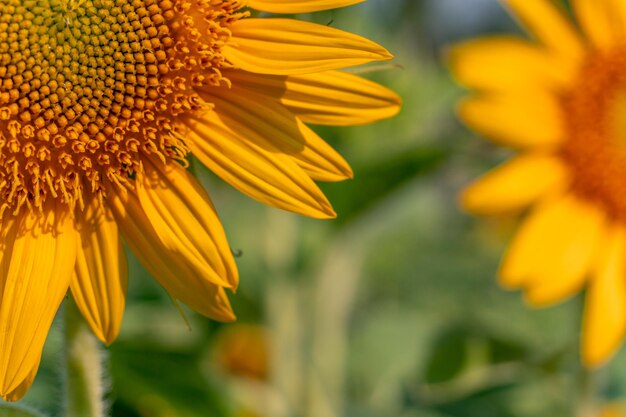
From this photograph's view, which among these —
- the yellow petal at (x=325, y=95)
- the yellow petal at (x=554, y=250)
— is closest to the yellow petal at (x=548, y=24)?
the yellow petal at (x=554, y=250)

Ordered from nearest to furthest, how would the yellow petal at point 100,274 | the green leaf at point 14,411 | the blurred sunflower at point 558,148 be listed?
1. the green leaf at point 14,411
2. the yellow petal at point 100,274
3. the blurred sunflower at point 558,148

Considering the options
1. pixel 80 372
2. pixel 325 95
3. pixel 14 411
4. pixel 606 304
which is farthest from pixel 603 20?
pixel 14 411

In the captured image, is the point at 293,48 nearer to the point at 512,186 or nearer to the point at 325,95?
the point at 325,95

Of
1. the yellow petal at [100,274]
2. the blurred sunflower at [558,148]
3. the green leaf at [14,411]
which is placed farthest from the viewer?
the blurred sunflower at [558,148]

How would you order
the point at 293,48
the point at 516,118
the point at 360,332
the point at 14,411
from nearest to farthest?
the point at 14,411
the point at 293,48
the point at 516,118
the point at 360,332

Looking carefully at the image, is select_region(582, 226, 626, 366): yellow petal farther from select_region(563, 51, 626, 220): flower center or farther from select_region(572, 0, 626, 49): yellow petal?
select_region(572, 0, 626, 49): yellow petal

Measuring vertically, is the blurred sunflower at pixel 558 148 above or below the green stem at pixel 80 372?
above

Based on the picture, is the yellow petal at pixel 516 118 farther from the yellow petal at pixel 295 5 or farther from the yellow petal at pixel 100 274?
the yellow petal at pixel 100 274

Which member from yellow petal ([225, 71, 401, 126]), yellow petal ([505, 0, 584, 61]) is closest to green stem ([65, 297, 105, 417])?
yellow petal ([225, 71, 401, 126])
